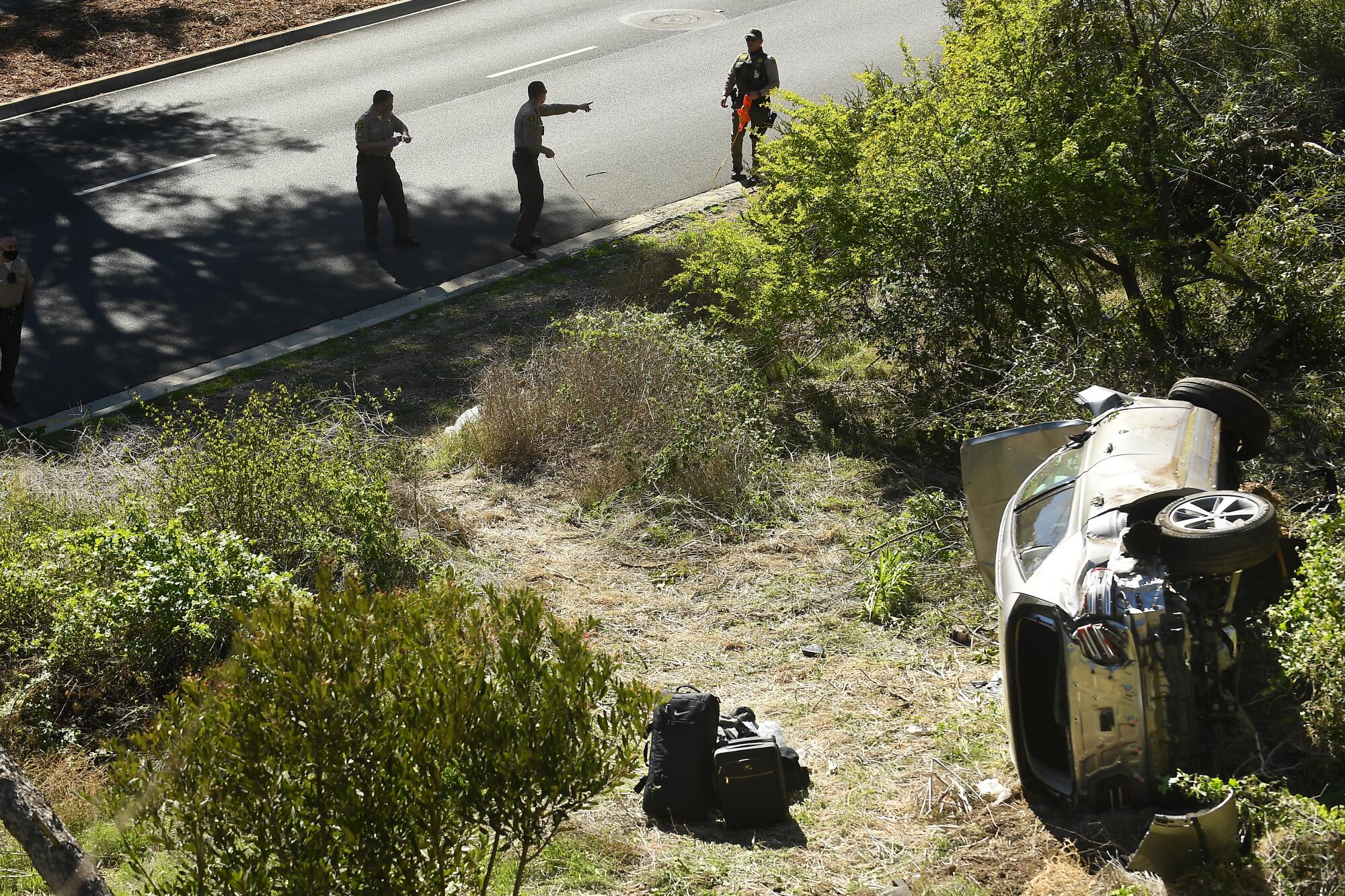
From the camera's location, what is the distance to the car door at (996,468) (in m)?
7.08

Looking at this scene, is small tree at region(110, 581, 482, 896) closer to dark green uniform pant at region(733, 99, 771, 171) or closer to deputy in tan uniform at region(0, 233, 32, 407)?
deputy in tan uniform at region(0, 233, 32, 407)

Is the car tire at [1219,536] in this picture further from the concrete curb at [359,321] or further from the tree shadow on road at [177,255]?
the tree shadow on road at [177,255]

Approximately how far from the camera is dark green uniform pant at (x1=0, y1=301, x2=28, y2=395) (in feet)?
34.0

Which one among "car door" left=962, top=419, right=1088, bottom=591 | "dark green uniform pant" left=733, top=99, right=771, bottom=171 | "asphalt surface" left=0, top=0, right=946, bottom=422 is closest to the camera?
"car door" left=962, top=419, right=1088, bottom=591

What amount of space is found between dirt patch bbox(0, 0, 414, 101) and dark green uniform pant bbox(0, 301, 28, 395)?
9067 mm

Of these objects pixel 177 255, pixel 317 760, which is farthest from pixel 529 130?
pixel 317 760

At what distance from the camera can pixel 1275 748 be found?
5039 mm

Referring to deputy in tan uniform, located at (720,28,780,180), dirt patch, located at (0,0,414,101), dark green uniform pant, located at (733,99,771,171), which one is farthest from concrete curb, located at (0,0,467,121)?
dark green uniform pant, located at (733,99,771,171)

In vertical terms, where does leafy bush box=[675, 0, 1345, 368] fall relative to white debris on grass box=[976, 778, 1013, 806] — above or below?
above

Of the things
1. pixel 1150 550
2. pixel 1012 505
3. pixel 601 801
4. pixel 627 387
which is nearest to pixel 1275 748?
pixel 1150 550

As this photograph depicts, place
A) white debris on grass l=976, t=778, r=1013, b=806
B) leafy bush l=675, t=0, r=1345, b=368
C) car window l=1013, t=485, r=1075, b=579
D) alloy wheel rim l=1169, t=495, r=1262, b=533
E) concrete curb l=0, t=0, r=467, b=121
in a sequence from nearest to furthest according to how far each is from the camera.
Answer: alloy wheel rim l=1169, t=495, r=1262, b=533 < white debris on grass l=976, t=778, r=1013, b=806 < car window l=1013, t=485, r=1075, b=579 < leafy bush l=675, t=0, r=1345, b=368 < concrete curb l=0, t=0, r=467, b=121

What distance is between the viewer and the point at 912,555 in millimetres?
7824

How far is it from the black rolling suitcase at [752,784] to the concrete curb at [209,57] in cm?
1643

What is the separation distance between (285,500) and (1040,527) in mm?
4724
